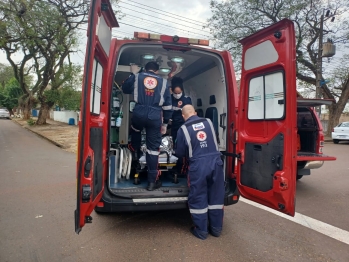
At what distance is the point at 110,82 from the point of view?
10.9ft

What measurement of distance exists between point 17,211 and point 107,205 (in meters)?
1.97

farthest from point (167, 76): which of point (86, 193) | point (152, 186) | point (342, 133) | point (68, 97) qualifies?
point (68, 97)

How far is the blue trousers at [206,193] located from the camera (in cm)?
336

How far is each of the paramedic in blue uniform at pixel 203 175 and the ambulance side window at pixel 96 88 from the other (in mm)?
1051

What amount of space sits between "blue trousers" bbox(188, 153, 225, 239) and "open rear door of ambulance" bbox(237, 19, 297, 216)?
34 centimetres

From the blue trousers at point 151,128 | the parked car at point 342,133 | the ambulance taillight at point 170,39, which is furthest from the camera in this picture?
the parked car at point 342,133

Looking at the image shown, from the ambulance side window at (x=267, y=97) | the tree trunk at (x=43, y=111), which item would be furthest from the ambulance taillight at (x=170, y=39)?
the tree trunk at (x=43, y=111)

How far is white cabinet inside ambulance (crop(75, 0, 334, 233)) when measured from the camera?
2.64 meters

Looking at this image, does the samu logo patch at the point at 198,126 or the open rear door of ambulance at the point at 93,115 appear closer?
the open rear door of ambulance at the point at 93,115

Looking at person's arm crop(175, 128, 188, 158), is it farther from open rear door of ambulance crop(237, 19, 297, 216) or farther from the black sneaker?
open rear door of ambulance crop(237, 19, 297, 216)

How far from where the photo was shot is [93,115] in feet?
9.49

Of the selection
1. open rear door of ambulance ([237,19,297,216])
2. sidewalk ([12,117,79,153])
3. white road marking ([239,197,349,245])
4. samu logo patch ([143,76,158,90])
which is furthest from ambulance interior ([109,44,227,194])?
sidewalk ([12,117,79,153])

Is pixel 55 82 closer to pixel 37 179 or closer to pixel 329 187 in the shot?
pixel 37 179

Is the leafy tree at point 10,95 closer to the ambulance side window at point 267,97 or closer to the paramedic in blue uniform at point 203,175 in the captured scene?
the paramedic in blue uniform at point 203,175
